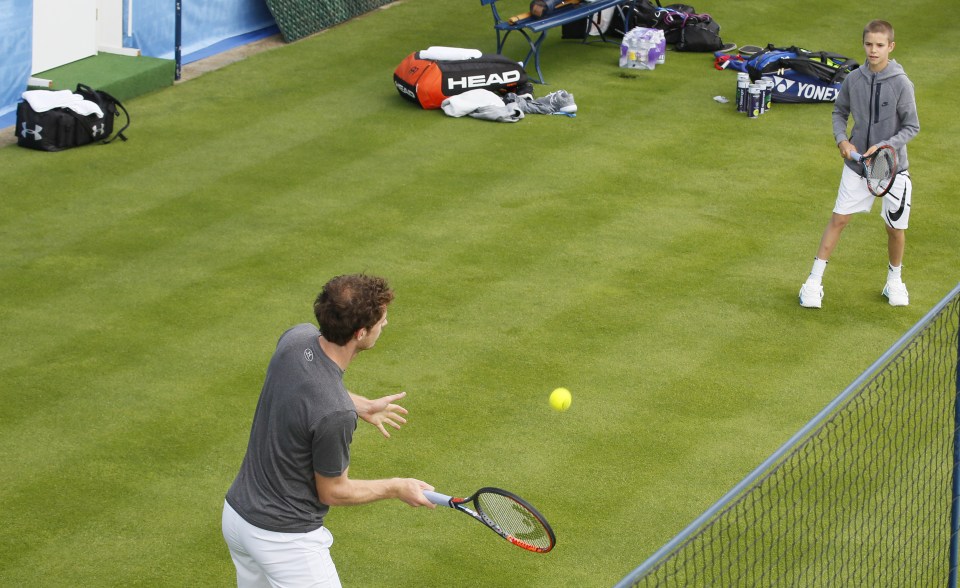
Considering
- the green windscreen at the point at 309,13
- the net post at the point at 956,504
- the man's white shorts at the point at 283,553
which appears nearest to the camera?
the man's white shorts at the point at 283,553

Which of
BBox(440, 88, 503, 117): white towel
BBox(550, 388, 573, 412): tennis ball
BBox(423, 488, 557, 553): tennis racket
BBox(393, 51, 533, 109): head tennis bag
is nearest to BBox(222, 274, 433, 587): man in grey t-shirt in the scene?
BBox(423, 488, 557, 553): tennis racket

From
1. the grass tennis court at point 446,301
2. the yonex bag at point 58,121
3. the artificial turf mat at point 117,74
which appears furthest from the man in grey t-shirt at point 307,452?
the artificial turf mat at point 117,74

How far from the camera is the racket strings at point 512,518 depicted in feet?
18.9

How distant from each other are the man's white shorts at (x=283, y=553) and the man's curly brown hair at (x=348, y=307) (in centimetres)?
89

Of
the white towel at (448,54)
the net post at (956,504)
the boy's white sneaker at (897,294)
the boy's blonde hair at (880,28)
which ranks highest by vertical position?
the boy's blonde hair at (880,28)

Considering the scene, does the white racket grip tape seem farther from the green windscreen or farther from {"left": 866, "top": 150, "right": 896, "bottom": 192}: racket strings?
the green windscreen

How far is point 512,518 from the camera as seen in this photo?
5895 mm

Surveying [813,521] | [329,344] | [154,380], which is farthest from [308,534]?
[154,380]

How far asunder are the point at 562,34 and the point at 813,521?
12076 mm

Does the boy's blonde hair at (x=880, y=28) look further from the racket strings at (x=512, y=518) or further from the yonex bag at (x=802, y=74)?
the racket strings at (x=512, y=518)

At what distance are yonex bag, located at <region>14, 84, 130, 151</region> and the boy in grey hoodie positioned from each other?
7852mm

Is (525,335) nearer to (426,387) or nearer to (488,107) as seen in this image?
(426,387)

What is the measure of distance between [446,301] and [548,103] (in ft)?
18.0

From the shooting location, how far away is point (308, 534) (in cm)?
561
